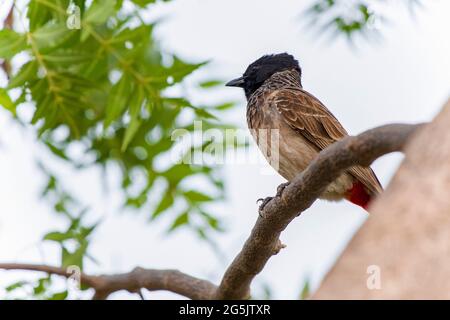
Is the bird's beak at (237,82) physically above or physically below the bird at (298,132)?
above

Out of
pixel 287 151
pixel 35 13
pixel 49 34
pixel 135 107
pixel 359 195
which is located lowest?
pixel 359 195

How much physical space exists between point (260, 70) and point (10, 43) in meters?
1.57

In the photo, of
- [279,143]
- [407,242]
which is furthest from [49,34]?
[407,242]

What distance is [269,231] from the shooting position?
306cm

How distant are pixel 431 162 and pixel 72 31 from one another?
7.95 feet

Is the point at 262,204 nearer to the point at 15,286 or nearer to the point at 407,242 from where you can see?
the point at 15,286

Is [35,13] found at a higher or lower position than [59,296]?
higher

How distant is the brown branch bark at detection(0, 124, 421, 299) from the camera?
2.21m

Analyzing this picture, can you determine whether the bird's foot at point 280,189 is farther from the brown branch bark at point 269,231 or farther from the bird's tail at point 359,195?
the bird's tail at point 359,195

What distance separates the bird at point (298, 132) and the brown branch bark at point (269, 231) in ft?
2.09

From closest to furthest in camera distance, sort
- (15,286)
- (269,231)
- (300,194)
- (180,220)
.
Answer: (300,194), (269,231), (15,286), (180,220)

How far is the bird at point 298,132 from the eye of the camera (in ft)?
12.4

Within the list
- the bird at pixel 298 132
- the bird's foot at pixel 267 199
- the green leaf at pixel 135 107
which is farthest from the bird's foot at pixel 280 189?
the green leaf at pixel 135 107

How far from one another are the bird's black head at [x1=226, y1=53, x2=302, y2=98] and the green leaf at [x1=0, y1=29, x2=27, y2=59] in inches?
52.9
